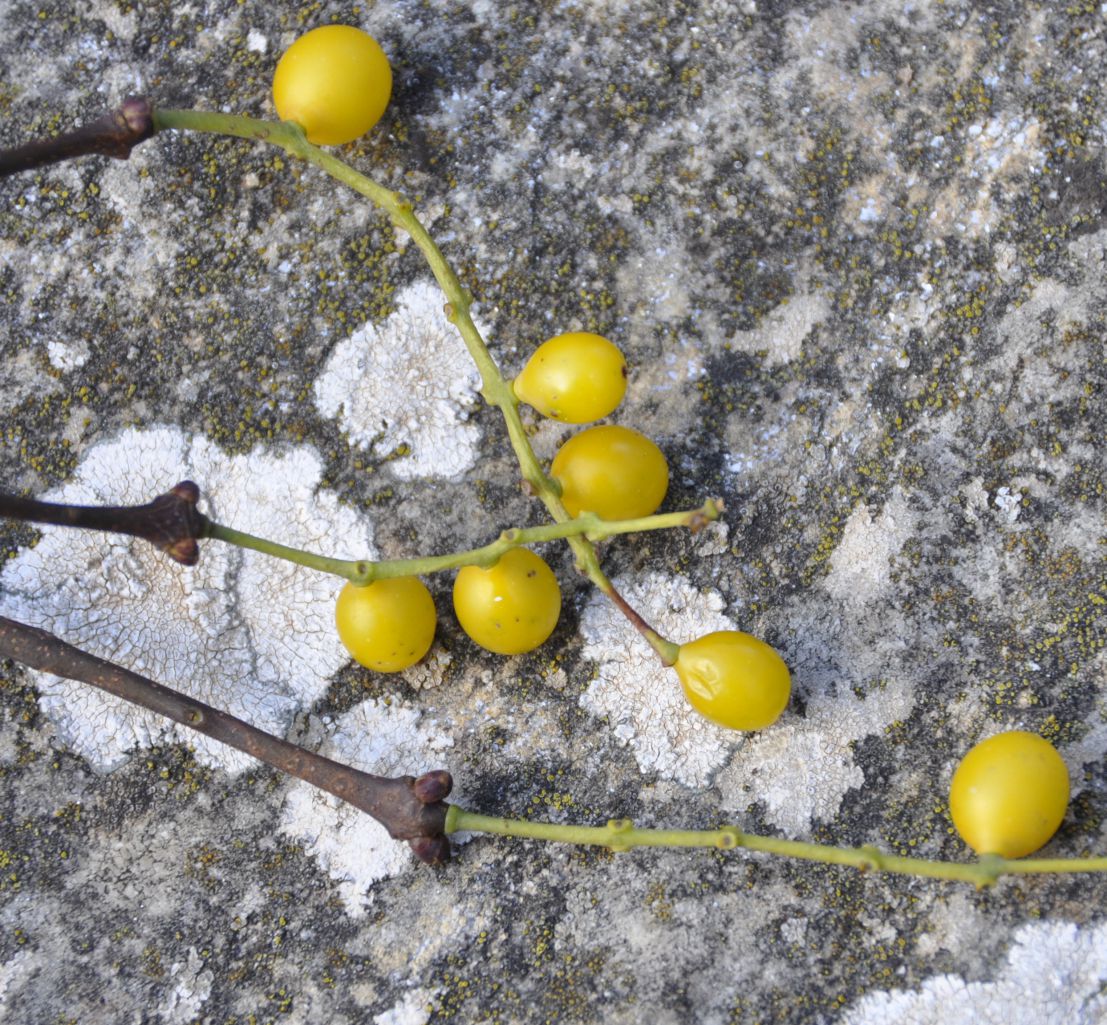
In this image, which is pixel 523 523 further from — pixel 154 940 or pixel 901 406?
pixel 154 940

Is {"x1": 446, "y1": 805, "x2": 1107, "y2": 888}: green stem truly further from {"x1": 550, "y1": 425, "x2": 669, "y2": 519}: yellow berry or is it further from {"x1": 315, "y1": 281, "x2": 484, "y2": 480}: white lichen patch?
{"x1": 315, "y1": 281, "x2": 484, "y2": 480}: white lichen patch

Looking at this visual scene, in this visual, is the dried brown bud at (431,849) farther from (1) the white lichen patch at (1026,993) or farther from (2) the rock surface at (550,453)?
(1) the white lichen patch at (1026,993)

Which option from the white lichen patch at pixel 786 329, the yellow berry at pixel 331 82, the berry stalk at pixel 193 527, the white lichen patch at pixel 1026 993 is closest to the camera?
the berry stalk at pixel 193 527

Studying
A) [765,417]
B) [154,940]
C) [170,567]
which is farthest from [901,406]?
[154,940]

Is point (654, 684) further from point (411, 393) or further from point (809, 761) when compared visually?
point (411, 393)

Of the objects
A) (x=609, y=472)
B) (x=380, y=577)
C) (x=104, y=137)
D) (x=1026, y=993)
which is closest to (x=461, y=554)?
(x=380, y=577)

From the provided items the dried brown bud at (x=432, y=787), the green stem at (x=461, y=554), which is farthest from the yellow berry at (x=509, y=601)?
the dried brown bud at (x=432, y=787)
